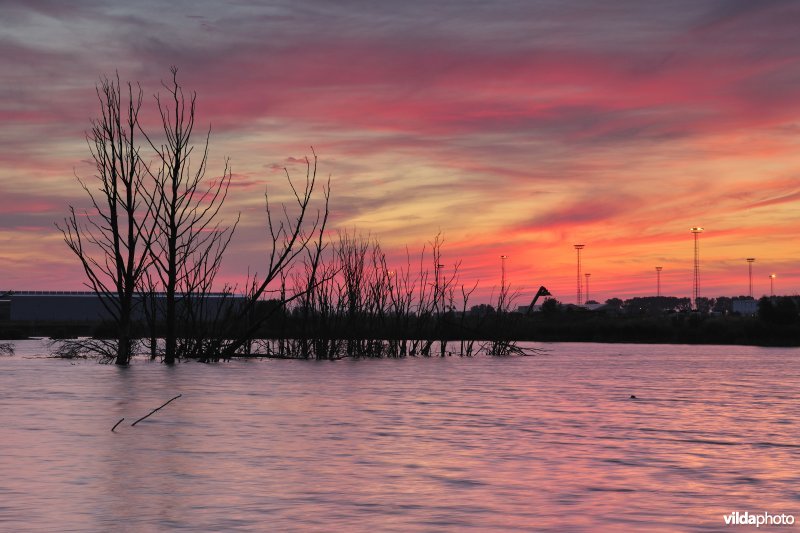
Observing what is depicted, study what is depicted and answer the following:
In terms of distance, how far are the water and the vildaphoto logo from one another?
12cm

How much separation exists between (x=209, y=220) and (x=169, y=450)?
17066 mm

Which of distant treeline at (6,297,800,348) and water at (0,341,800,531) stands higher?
distant treeline at (6,297,800,348)

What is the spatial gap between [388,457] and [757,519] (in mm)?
4716

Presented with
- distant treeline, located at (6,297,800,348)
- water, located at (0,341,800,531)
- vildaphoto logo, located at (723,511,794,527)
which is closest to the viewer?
vildaphoto logo, located at (723,511,794,527)

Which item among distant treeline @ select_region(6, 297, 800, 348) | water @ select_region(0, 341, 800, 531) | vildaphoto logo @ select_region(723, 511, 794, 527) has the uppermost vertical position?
distant treeline @ select_region(6, 297, 800, 348)

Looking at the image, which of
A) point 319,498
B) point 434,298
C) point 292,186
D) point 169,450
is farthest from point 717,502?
point 434,298

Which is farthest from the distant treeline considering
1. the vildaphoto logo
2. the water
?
the vildaphoto logo

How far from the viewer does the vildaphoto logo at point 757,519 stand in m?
8.35

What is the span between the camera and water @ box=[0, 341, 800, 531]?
8.68 m

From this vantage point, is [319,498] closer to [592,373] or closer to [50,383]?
[50,383]

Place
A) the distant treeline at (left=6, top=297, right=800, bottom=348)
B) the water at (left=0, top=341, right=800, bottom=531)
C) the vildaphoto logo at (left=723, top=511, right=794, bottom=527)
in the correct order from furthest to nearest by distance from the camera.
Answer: the distant treeline at (left=6, top=297, right=800, bottom=348) < the water at (left=0, top=341, right=800, bottom=531) < the vildaphoto logo at (left=723, top=511, right=794, bottom=527)

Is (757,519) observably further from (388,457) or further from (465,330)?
(465,330)

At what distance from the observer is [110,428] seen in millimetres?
14547

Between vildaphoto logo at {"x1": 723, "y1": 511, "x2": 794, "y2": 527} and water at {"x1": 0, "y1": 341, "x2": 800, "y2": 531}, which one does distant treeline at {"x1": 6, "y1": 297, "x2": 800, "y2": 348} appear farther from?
vildaphoto logo at {"x1": 723, "y1": 511, "x2": 794, "y2": 527}
